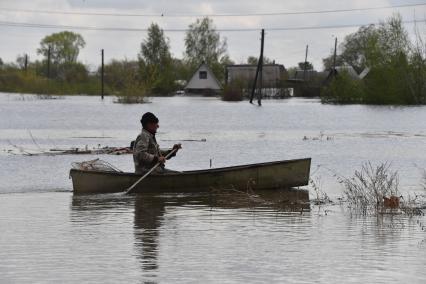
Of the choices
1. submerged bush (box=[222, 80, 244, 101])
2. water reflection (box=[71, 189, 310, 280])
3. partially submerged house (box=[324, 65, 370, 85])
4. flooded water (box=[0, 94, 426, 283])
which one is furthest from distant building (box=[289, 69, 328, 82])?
water reflection (box=[71, 189, 310, 280])

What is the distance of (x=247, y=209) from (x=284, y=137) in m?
26.5

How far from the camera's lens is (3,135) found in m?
43.5

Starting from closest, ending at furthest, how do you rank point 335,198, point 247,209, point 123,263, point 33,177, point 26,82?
point 123,263
point 247,209
point 335,198
point 33,177
point 26,82

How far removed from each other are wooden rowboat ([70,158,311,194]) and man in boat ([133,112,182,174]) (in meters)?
0.32

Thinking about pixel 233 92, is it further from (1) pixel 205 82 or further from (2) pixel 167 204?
(2) pixel 167 204

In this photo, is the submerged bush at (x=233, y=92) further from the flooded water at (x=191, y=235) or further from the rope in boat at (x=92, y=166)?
the rope in boat at (x=92, y=166)

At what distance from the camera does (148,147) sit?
739 inches

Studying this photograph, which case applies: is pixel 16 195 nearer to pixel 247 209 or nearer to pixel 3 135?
pixel 247 209

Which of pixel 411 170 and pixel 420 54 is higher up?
pixel 420 54

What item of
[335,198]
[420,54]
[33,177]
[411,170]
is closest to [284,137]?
[411,170]

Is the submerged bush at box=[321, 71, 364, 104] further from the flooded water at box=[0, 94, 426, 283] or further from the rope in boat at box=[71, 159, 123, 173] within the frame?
the rope in boat at box=[71, 159, 123, 173]

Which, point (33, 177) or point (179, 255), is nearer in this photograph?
point (179, 255)

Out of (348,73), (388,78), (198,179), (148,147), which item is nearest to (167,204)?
(148,147)

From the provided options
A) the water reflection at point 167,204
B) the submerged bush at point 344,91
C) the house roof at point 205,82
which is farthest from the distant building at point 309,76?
the water reflection at point 167,204
